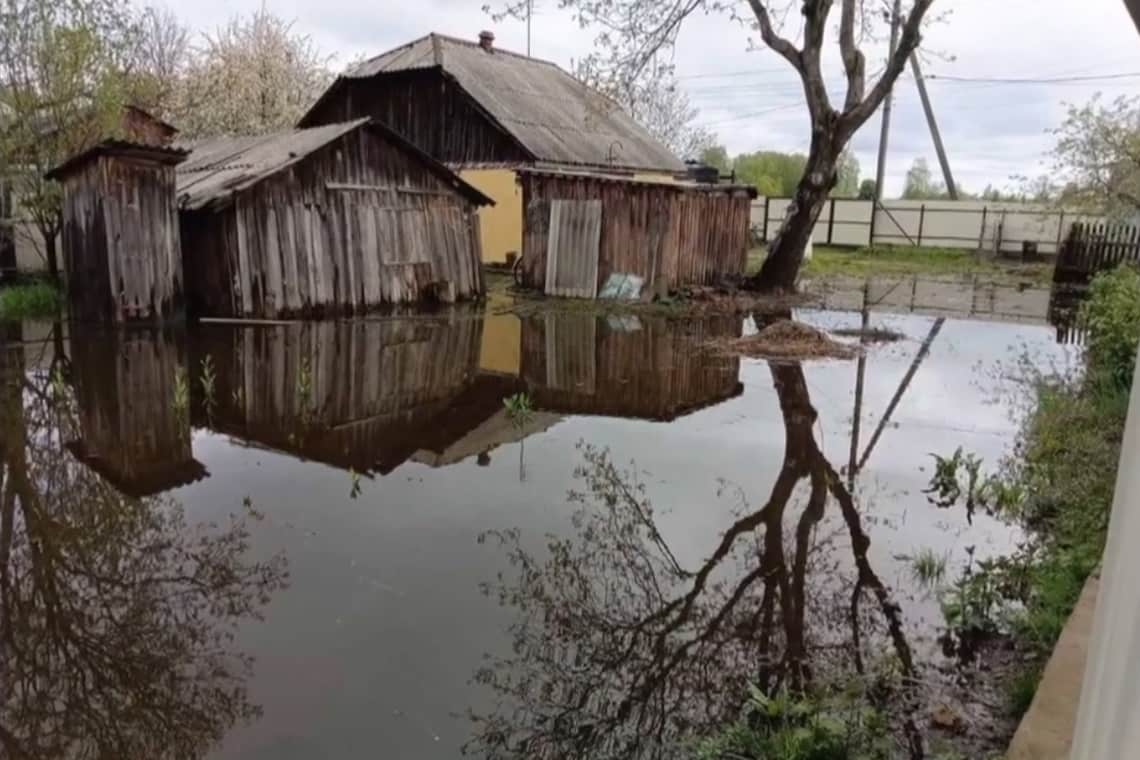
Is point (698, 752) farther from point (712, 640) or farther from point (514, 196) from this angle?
point (514, 196)

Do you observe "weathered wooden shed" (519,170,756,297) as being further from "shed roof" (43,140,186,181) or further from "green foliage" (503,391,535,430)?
"green foliage" (503,391,535,430)

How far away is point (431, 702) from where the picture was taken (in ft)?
10.3

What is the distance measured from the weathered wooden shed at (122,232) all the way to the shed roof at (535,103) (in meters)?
8.85

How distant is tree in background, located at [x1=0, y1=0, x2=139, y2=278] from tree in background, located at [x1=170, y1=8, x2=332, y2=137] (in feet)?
40.0

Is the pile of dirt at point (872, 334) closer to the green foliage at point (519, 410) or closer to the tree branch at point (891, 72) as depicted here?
the tree branch at point (891, 72)

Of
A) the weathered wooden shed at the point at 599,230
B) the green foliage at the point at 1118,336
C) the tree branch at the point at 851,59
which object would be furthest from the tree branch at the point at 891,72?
the green foliage at the point at 1118,336

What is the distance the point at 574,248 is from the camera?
1479 centimetres

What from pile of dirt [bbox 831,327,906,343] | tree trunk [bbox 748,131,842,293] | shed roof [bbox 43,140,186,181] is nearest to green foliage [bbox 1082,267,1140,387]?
pile of dirt [bbox 831,327,906,343]

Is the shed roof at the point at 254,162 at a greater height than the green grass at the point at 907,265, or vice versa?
the shed roof at the point at 254,162

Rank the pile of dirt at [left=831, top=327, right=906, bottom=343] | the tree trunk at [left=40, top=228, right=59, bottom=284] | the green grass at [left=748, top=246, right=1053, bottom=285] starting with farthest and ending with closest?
1. the green grass at [left=748, top=246, right=1053, bottom=285]
2. the tree trunk at [left=40, top=228, right=59, bottom=284]
3. the pile of dirt at [left=831, top=327, right=906, bottom=343]

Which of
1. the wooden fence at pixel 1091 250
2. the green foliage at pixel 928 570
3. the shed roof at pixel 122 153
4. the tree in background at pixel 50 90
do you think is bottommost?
the green foliage at pixel 928 570

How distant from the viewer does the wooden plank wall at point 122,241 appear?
35.8 feet

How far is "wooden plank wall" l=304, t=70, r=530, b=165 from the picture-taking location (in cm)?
1883

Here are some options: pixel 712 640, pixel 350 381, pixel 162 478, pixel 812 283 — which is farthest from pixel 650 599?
pixel 812 283
